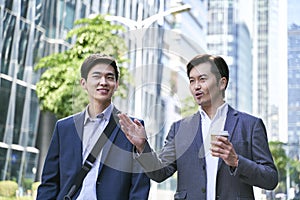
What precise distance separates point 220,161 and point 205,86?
0.31 meters

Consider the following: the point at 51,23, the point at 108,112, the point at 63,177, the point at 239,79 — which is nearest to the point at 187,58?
the point at 108,112

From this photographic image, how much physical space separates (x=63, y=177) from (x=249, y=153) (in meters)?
0.76

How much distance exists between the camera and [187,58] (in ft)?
9.53

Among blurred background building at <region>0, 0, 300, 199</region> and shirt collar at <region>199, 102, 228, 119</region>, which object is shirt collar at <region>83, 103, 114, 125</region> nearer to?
shirt collar at <region>199, 102, 228, 119</region>

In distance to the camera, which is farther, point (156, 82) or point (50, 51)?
point (50, 51)

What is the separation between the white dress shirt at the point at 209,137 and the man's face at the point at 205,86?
5cm

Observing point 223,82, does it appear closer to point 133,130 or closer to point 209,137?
point 209,137

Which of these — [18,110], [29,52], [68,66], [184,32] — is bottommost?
[18,110]

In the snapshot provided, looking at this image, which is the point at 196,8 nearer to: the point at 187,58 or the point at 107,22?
the point at 107,22

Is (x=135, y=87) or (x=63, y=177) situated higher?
(x=135, y=87)

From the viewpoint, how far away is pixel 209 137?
2.53 meters

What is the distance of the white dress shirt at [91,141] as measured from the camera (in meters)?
2.50

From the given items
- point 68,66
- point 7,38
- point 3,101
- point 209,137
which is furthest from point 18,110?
point 209,137

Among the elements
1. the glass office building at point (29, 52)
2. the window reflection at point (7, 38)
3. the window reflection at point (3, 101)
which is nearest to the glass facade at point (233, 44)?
the glass office building at point (29, 52)
